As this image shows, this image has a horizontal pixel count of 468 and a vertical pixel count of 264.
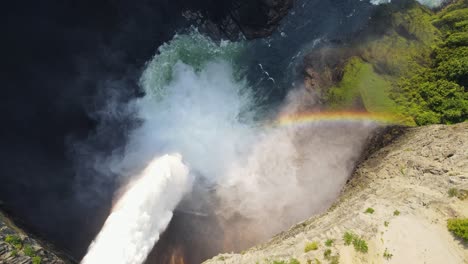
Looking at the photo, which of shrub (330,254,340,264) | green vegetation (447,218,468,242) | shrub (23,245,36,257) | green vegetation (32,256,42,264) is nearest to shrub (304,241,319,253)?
shrub (330,254,340,264)

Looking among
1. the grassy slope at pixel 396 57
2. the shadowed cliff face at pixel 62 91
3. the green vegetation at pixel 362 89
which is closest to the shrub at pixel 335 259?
the grassy slope at pixel 396 57

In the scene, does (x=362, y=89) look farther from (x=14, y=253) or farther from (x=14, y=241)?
(x=14, y=253)

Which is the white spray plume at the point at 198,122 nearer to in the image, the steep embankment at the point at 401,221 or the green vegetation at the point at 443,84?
the steep embankment at the point at 401,221

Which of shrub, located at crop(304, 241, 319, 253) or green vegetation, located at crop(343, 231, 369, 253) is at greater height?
shrub, located at crop(304, 241, 319, 253)

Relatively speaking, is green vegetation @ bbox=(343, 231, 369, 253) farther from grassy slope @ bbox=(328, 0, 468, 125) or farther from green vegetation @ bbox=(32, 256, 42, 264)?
green vegetation @ bbox=(32, 256, 42, 264)

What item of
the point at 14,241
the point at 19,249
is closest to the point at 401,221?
the point at 19,249

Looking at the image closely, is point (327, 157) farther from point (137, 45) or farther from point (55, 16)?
point (55, 16)
